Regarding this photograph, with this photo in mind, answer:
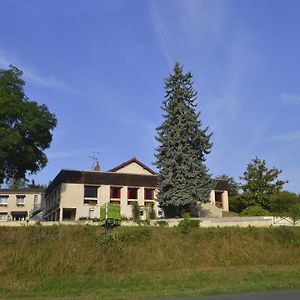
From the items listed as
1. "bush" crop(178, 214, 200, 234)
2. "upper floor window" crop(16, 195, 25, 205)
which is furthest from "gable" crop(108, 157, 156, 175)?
"bush" crop(178, 214, 200, 234)

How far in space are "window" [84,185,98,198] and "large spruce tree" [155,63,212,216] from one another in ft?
38.0

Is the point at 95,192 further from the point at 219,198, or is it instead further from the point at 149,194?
the point at 219,198

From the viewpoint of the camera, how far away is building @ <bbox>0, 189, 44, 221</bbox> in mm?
74438

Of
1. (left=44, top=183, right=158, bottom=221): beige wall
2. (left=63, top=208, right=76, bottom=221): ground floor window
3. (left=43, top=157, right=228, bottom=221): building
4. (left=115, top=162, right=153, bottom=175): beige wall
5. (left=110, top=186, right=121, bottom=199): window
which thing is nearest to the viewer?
(left=44, top=183, right=158, bottom=221): beige wall

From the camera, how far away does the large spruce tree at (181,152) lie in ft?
143

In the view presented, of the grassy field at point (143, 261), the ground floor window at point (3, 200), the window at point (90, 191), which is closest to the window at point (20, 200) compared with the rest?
the ground floor window at point (3, 200)

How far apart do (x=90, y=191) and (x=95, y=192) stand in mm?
609

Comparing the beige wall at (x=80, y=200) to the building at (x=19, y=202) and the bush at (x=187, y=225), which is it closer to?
the bush at (x=187, y=225)

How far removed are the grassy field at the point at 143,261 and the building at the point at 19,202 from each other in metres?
44.8

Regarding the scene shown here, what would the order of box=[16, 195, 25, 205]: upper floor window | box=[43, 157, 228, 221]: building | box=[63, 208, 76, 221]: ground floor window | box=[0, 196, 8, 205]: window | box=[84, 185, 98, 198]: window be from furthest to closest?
box=[16, 195, 25, 205]: upper floor window, box=[0, 196, 8, 205]: window, box=[84, 185, 98, 198]: window, box=[63, 208, 76, 221]: ground floor window, box=[43, 157, 228, 221]: building

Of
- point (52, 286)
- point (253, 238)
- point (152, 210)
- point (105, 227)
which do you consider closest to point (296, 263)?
point (253, 238)

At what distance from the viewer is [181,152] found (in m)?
44.2

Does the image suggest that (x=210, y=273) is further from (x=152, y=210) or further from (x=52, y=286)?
(x=152, y=210)

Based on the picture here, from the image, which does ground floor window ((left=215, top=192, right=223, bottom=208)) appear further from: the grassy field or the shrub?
the grassy field
